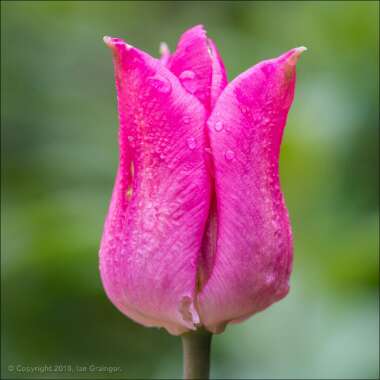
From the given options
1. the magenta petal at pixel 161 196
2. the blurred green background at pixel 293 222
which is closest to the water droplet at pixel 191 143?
the magenta petal at pixel 161 196

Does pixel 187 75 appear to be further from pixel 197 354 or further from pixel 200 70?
pixel 197 354

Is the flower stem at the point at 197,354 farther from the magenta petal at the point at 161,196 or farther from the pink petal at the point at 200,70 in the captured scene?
the pink petal at the point at 200,70

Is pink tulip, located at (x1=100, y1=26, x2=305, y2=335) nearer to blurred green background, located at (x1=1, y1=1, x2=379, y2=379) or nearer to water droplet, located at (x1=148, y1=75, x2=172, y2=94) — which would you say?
water droplet, located at (x1=148, y1=75, x2=172, y2=94)

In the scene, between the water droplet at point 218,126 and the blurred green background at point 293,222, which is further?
→ the blurred green background at point 293,222

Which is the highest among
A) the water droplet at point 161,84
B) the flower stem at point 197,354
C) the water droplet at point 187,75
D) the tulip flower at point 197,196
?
the water droplet at point 187,75

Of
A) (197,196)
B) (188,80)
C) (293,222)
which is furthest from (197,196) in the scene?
(293,222)

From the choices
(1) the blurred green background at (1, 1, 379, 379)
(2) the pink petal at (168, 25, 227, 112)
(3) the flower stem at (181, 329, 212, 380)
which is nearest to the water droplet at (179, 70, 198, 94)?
(2) the pink petal at (168, 25, 227, 112)

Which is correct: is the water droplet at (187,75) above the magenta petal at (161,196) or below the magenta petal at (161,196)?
above

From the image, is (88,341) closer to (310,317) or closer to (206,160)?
(310,317)
